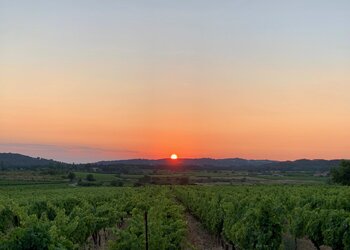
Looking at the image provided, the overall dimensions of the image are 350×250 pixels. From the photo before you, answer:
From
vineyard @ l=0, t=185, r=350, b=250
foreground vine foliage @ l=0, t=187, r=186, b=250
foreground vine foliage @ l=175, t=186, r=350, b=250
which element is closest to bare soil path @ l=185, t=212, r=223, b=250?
vineyard @ l=0, t=185, r=350, b=250

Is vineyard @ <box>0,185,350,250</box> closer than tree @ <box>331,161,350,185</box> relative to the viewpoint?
Yes

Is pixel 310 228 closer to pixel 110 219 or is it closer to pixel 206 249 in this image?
pixel 206 249

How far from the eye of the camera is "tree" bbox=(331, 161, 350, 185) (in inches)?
3093

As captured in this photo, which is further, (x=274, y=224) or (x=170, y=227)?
(x=274, y=224)

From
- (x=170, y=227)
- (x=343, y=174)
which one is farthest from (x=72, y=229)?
(x=343, y=174)

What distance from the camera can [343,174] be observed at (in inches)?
3100

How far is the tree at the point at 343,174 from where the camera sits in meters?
78.6

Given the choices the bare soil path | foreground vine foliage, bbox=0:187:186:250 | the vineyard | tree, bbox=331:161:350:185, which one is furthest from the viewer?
tree, bbox=331:161:350:185

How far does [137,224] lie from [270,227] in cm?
467

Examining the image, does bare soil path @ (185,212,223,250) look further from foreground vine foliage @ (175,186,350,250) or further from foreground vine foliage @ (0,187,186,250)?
foreground vine foliage @ (0,187,186,250)

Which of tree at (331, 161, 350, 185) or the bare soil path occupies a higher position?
tree at (331, 161, 350, 185)

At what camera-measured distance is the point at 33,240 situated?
9.95m

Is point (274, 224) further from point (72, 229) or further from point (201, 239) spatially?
point (201, 239)

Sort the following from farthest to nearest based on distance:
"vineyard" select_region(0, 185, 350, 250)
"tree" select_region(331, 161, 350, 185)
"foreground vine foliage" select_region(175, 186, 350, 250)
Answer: "tree" select_region(331, 161, 350, 185) < "foreground vine foliage" select_region(175, 186, 350, 250) < "vineyard" select_region(0, 185, 350, 250)
